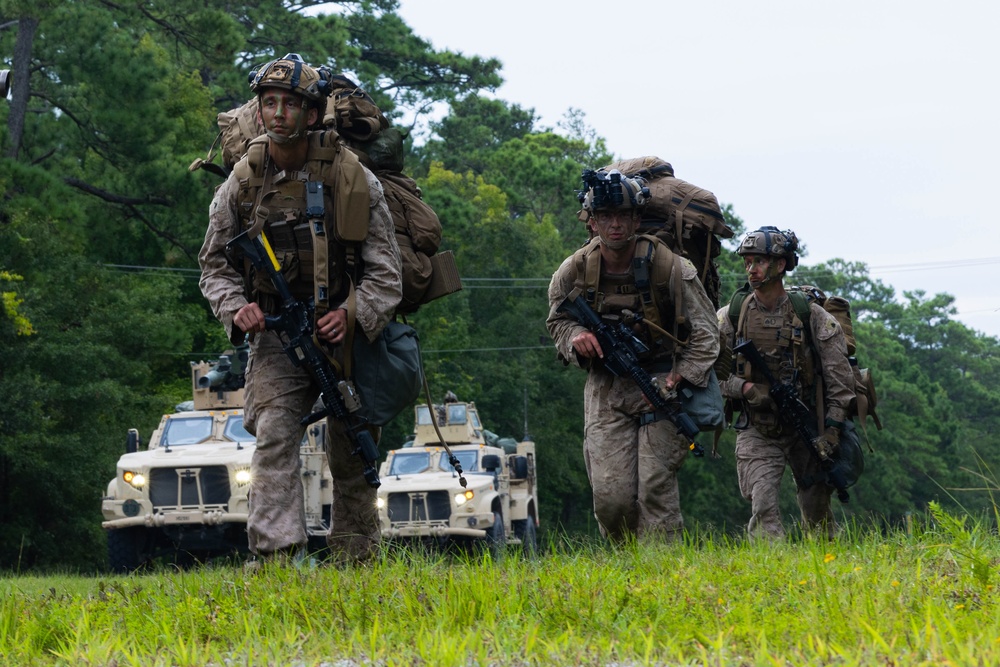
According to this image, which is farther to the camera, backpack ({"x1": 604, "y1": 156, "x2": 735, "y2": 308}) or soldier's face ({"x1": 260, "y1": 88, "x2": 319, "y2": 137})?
backpack ({"x1": 604, "y1": 156, "x2": 735, "y2": 308})

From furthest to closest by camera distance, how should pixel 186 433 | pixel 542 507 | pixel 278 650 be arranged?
pixel 542 507 → pixel 186 433 → pixel 278 650

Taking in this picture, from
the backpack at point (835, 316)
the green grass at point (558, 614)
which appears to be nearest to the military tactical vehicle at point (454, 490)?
the backpack at point (835, 316)

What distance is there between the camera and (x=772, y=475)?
32.7ft

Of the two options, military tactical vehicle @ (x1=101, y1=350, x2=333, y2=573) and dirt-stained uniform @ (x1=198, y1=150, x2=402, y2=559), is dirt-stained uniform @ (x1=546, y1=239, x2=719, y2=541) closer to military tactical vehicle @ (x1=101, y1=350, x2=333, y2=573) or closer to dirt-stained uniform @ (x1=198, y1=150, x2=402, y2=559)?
dirt-stained uniform @ (x1=198, y1=150, x2=402, y2=559)

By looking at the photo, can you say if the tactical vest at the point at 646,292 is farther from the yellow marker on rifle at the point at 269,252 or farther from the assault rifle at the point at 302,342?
the yellow marker on rifle at the point at 269,252

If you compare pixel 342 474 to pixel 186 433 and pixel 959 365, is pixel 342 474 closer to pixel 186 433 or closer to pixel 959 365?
pixel 186 433

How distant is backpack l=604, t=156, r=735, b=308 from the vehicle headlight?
1085 centimetres

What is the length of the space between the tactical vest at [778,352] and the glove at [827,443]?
199 millimetres

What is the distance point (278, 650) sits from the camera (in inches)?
156

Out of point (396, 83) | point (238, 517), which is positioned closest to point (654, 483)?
point (238, 517)

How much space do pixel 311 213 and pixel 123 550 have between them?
12.3 m

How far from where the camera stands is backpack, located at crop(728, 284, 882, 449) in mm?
10062

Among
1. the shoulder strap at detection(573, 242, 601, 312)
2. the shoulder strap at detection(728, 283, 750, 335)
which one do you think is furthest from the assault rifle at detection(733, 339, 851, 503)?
the shoulder strap at detection(573, 242, 601, 312)

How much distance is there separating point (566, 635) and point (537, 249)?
42.8 metres
